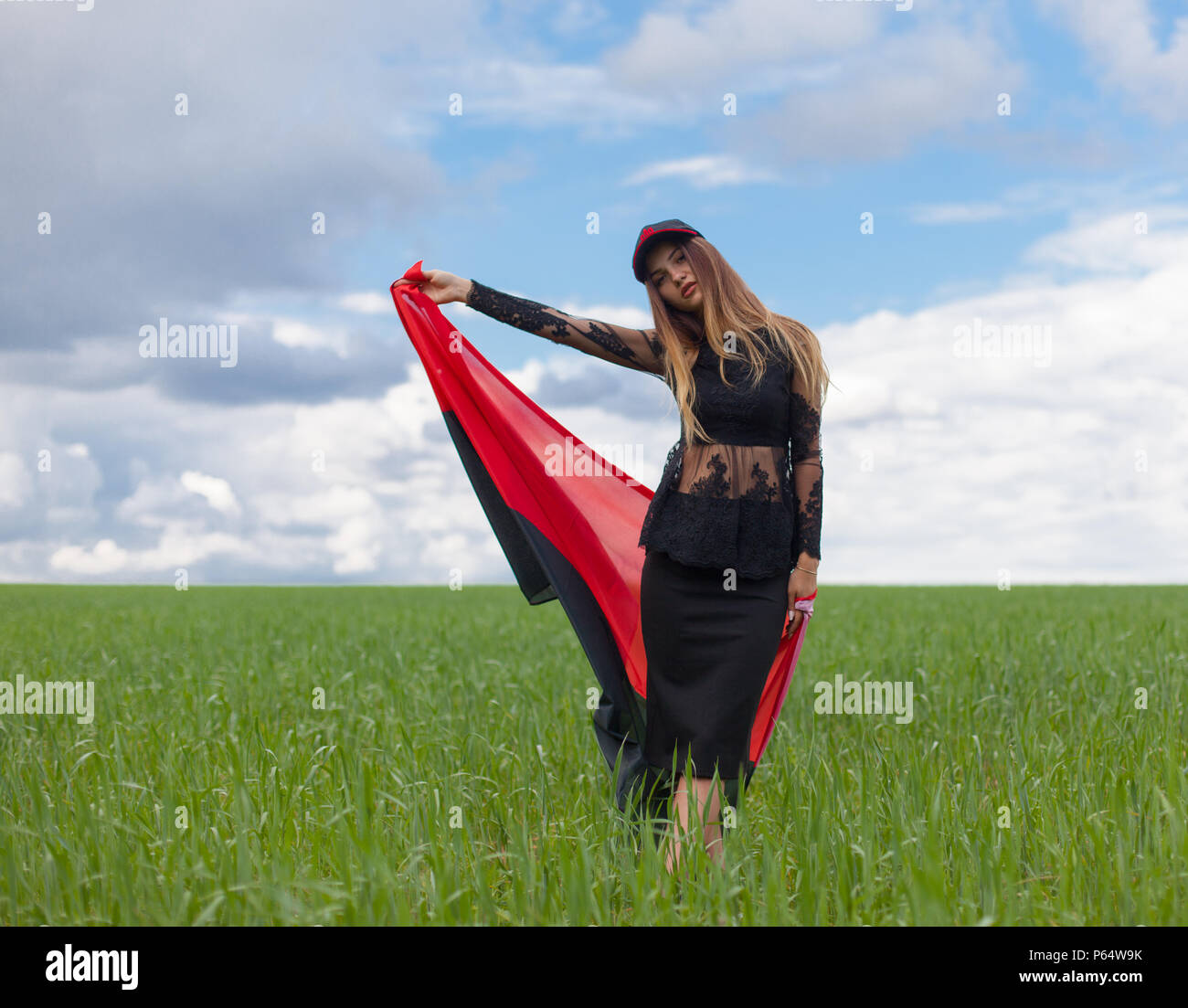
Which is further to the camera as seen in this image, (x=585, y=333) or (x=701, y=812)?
(x=585, y=333)

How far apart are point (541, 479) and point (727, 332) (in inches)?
48.8

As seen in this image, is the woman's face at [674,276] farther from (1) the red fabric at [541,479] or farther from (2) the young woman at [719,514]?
(1) the red fabric at [541,479]

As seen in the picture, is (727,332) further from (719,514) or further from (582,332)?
(719,514)

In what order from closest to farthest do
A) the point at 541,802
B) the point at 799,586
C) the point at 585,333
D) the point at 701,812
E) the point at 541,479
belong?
the point at 701,812 → the point at 799,586 → the point at 585,333 → the point at 541,802 → the point at 541,479

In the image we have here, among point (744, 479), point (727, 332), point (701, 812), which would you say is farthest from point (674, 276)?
point (701, 812)

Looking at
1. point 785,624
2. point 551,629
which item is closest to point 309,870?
point 785,624

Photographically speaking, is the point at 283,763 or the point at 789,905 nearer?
the point at 789,905

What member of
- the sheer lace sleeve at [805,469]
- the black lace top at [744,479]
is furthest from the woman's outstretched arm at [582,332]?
the sheer lace sleeve at [805,469]

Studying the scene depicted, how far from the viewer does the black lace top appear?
3.71 m

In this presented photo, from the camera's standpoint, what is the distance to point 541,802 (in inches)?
167

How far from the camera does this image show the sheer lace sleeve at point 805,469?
384cm

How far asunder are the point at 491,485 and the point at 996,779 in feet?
11.0

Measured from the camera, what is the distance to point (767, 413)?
3797mm
